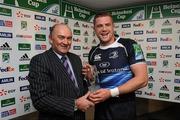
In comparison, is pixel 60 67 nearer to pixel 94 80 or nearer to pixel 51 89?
pixel 51 89

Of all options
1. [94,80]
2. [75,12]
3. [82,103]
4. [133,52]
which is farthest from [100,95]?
[75,12]

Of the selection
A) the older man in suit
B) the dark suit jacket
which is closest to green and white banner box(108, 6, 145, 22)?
the older man in suit

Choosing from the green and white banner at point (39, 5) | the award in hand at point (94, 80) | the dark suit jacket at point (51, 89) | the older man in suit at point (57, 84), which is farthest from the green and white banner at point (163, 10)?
the dark suit jacket at point (51, 89)

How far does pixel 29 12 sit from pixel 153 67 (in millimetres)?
2310

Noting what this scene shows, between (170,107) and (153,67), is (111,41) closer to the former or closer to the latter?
(153,67)

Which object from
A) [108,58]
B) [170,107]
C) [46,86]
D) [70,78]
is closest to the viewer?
[46,86]

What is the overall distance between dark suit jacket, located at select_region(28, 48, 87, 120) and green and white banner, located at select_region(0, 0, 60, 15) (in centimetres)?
145

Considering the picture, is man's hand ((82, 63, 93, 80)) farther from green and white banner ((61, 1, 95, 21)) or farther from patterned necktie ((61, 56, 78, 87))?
green and white banner ((61, 1, 95, 21))

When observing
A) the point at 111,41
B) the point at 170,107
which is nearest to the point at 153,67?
the point at 170,107

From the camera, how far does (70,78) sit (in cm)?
168

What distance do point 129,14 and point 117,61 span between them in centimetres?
262

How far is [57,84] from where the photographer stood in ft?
5.31

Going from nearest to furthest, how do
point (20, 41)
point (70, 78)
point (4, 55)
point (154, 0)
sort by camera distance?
point (70, 78), point (4, 55), point (20, 41), point (154, 0)

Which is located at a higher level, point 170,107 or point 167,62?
point 167,62
